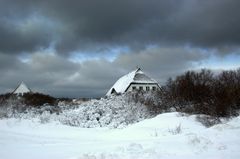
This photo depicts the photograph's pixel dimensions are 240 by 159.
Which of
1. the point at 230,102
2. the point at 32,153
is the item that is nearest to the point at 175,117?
the point at 230,102

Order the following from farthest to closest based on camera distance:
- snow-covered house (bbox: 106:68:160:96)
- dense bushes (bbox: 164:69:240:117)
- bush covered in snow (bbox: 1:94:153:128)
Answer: snow-covered house (bbox: 106:68:160:96) < bush covered in snow (bbox: 1:94:153:128) < dense bushes (bbox: 164:69:240:117)

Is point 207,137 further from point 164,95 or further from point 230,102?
point 164,95

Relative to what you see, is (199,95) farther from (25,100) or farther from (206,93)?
(25,100)

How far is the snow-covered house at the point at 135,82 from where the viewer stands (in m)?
47.2

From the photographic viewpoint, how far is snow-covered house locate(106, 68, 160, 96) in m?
47.2

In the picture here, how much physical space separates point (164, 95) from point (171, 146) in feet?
43.3

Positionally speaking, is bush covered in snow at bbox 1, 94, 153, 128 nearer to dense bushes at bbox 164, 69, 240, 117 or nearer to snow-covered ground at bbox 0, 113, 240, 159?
dense bushes at bbox 164, 69, 240, 117

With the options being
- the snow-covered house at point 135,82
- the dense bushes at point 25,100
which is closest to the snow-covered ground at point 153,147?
the dense bushes at point 25,100

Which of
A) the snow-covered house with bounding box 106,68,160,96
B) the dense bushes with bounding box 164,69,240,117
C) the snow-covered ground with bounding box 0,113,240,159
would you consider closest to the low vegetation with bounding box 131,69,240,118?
the dense bushes with bounding box 164,69,240,117

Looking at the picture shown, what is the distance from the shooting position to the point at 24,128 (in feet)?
55.5

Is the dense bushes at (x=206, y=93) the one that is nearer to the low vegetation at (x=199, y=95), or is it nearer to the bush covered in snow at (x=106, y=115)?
the low vegetation at (x=199, y=95)

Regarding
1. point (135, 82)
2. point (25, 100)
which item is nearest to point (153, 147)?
point (25, 100)

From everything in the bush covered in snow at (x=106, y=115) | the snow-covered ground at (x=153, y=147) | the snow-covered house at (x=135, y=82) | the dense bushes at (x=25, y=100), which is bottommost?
the snow-covered ground at (x=153, y=147)

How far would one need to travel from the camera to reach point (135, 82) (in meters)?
47.8
